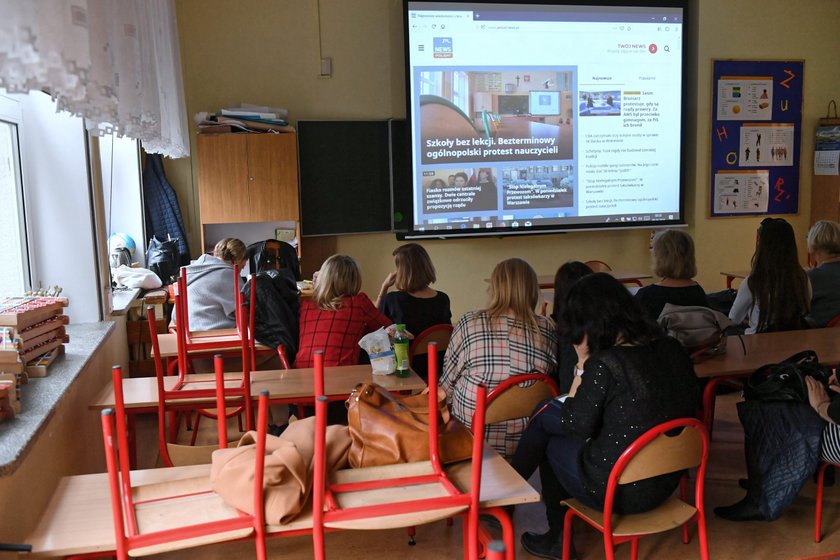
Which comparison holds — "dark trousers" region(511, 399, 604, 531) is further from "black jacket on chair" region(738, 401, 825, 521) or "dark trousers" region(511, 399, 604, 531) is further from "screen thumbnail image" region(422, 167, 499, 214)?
"screen thumbnail image" region(422, 167, 499, 214)

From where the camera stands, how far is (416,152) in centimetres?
623

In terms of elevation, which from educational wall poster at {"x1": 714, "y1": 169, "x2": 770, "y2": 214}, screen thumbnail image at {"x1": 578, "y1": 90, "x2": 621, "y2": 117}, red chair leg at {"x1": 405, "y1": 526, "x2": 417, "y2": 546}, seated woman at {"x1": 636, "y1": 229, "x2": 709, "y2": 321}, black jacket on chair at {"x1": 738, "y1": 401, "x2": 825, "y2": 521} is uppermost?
screen thumbnail image at {"x1": 578, "y1": 90, "x2": 621, "y2": 117}

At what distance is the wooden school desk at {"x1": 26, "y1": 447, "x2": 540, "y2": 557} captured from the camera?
5.75 feet

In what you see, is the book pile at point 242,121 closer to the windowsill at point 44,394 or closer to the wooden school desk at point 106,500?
the windowsill at point 44,394

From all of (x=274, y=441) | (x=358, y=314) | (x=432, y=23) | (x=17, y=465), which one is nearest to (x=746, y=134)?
(x=432, y=23)

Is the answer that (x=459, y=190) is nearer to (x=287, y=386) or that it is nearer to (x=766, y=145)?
(x=766, y=145)

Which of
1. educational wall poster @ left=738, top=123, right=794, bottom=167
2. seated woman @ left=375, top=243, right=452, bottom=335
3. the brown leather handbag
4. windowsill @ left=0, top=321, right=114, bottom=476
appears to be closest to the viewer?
windowsill @ left=0, top=321, right=114, bottom=476

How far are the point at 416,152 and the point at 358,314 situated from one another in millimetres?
2856

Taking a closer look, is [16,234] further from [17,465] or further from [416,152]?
[416,152]

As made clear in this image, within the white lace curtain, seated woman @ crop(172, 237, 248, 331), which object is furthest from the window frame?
the white lace curtain

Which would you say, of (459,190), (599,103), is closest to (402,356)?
(459,190)

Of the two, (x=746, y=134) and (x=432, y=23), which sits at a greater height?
(x=432, y=23)

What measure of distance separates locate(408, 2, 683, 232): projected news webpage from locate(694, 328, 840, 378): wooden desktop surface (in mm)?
3010

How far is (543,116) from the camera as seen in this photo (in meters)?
6.44
